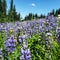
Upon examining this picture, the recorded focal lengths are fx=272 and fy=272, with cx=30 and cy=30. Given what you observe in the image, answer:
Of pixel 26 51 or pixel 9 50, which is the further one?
pixel 9 50

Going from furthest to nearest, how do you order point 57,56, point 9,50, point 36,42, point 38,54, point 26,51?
point 36,42
point 38,54
point 57,56
point 9,50
point 26,51

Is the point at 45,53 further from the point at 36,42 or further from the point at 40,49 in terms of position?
the point at 36,42

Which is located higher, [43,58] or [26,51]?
[26,51]

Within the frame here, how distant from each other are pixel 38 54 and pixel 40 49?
9 centimetres

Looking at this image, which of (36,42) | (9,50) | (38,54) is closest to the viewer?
(9,50)

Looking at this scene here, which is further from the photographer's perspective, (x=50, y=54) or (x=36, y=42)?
(x=36, y=42)

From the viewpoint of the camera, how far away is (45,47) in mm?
4508

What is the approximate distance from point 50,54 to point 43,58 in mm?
167

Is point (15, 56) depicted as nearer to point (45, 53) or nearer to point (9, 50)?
point (9, 50)

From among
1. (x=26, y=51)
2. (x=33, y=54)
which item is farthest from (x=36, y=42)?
(x=26, y=51)

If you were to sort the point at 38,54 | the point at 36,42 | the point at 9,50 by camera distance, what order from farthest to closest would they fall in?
1. the point at 36,42
2. the point at 38,54
3. the point at 9,50

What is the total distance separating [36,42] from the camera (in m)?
4.94

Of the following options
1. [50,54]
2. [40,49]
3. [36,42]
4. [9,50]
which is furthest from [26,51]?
[36,42]

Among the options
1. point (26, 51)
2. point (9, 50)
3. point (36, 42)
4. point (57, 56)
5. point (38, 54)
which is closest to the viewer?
point (26, 51)
